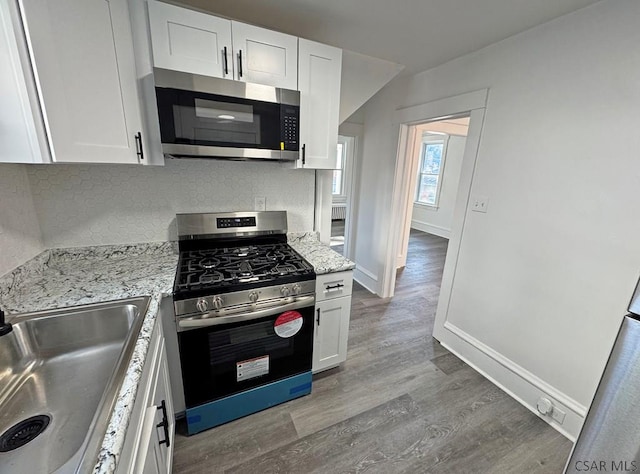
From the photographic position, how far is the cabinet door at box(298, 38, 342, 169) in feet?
5.42

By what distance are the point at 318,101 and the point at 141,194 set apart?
1.26 m

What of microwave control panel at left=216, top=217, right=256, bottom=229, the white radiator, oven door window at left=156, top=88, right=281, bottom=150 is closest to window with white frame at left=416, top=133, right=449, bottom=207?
the white radiator

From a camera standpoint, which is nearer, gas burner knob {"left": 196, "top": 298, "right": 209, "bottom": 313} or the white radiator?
gas burner knob {"left": 196, "top": 298, "right": 209, "bottom": 313}

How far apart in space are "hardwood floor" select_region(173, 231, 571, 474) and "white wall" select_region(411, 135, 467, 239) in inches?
164

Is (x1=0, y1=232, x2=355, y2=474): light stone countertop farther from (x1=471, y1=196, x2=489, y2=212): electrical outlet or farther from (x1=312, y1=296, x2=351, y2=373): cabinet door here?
(x1=471, y1=196, x2=489, y2=212): electrical outlet

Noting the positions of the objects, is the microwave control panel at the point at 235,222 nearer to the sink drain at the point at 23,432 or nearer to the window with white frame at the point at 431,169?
the sink drain at the point at 23,432

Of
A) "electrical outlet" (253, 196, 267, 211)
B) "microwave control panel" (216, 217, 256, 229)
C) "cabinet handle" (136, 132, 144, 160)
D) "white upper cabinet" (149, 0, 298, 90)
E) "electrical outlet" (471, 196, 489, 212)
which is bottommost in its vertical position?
"microwave control panel" (216, 217, 256, 229)

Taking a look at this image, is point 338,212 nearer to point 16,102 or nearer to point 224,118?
point 224,118

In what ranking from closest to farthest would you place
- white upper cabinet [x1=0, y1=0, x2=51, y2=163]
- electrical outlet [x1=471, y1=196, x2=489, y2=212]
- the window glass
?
white upper cabinet [x1=0, y1=0, x2=51, y2=163] < electrical outlet [x1=471, y1=196, x2=489, y2=212] < the window glass

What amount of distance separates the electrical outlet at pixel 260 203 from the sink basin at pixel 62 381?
101cm

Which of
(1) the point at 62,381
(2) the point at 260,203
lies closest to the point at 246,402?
(1) the point at 62,381

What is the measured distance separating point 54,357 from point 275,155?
1.32m

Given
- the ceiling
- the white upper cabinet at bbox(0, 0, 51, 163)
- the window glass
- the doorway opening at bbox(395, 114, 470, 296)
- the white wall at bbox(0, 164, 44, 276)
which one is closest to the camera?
the white upper cabinet at bbox(0, 0, 51, 163)

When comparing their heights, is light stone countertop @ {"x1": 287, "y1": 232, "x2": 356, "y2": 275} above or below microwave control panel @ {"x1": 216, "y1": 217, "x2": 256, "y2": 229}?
below
